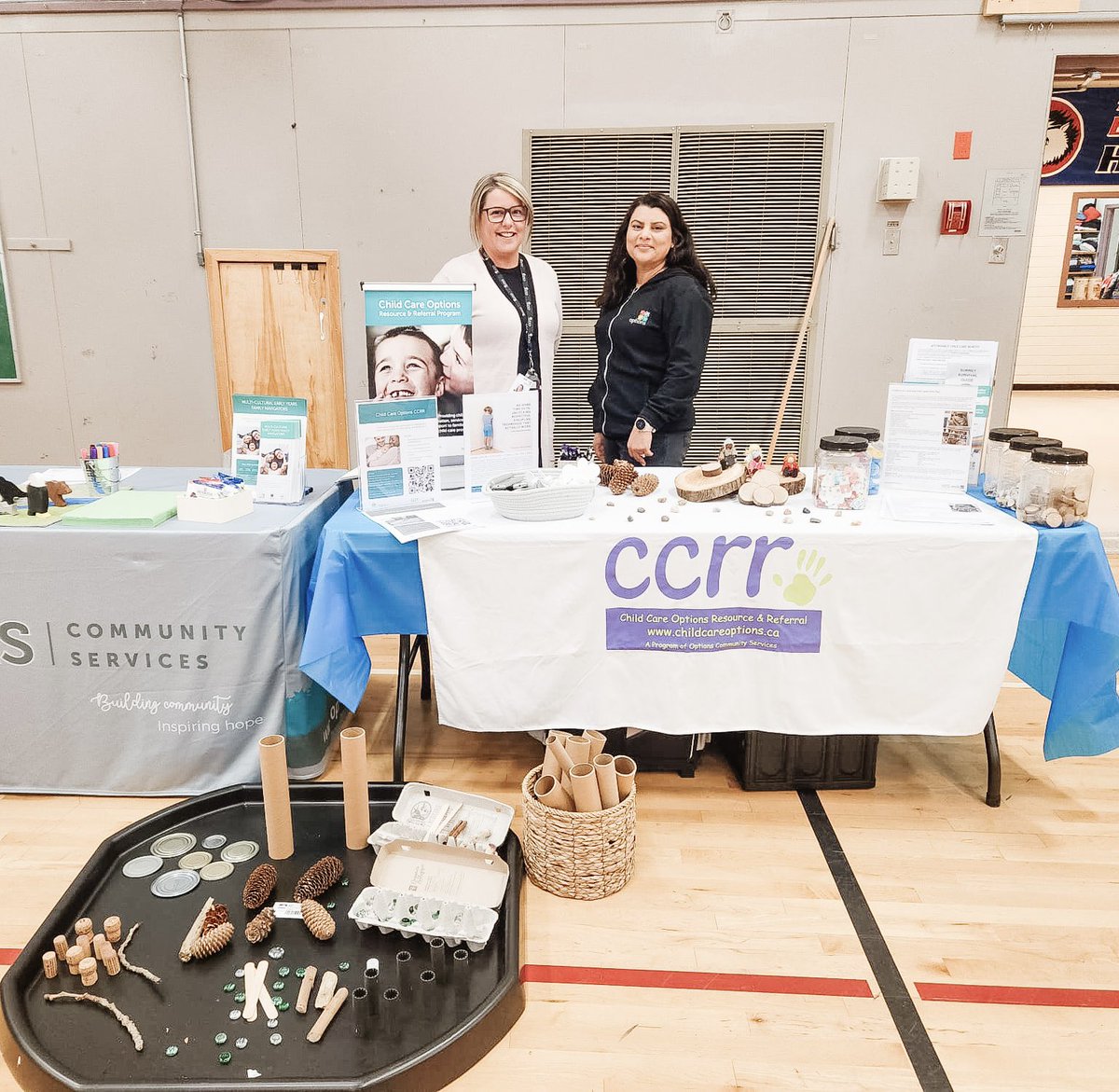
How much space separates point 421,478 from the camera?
91.4 inches

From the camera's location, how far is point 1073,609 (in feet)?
6.93

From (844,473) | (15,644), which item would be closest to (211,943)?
(15,644)

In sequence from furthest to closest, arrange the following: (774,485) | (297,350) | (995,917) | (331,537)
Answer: (297,350) < (774,485) < (331,537) < (995,917)

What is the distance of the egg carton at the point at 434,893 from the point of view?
1692 millimetres

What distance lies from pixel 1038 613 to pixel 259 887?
1.93 meters

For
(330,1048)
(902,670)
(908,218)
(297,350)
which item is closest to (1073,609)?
(902,670)

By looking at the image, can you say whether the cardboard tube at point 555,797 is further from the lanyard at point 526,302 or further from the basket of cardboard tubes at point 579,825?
the lanyard at point 526,302

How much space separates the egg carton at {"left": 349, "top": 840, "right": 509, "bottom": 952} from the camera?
169cm

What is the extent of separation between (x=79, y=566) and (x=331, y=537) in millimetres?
667

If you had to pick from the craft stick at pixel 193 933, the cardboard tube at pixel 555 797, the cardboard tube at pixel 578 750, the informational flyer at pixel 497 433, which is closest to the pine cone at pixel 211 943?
the craft stick at pixel 193 933

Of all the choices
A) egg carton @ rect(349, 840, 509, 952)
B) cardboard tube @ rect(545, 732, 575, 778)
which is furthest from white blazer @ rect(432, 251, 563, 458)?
egg carton @ rect(349, 840, 509, 952)

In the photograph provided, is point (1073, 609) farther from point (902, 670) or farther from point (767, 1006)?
point (767, 1006)

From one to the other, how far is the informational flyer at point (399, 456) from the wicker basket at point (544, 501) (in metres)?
0.25

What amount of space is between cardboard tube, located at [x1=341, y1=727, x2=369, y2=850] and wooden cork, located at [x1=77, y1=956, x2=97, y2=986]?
1.86 ft
